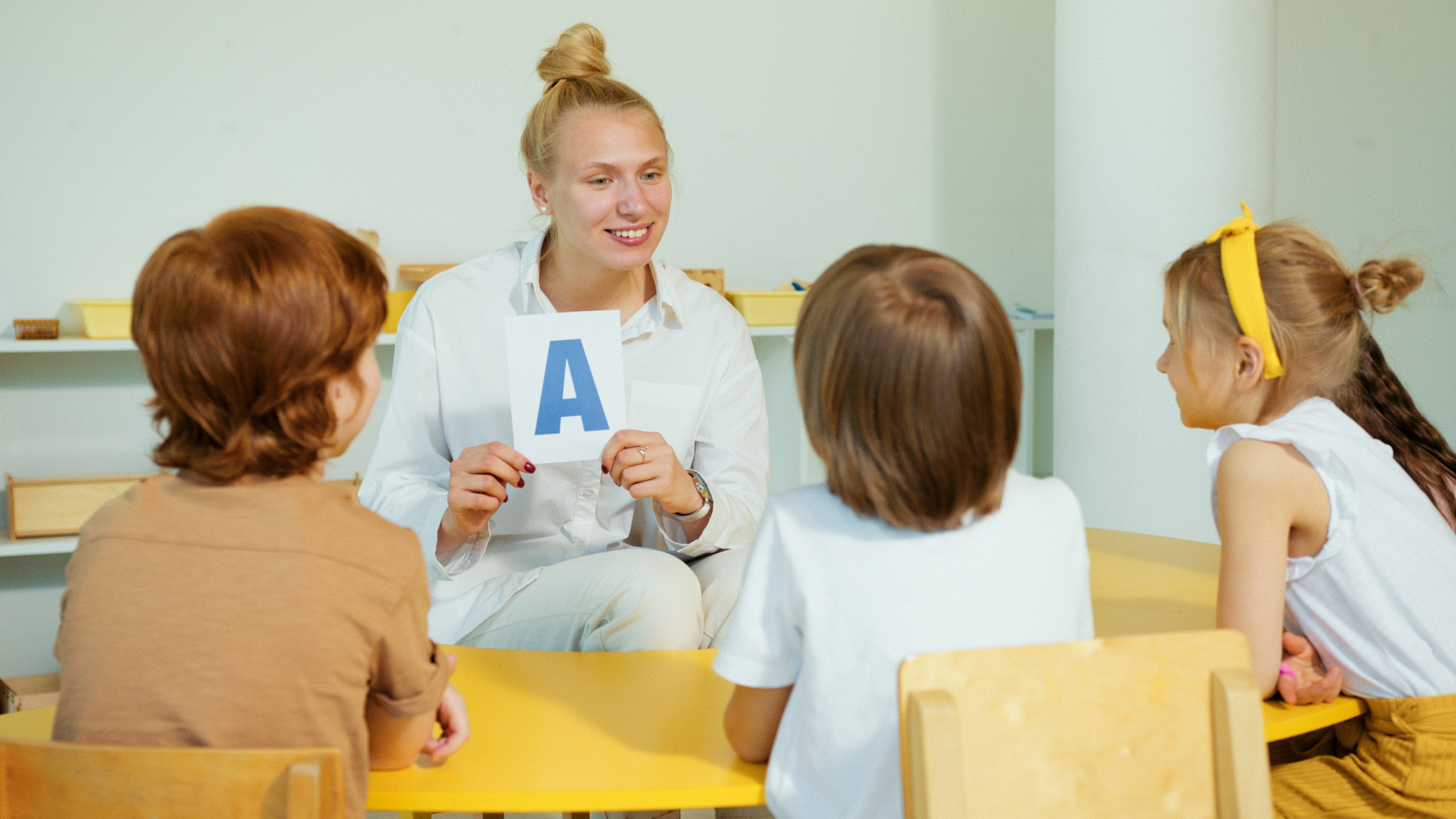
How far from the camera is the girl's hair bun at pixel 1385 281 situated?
136 cm

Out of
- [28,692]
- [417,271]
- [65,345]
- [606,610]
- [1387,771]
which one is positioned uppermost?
[417,271]

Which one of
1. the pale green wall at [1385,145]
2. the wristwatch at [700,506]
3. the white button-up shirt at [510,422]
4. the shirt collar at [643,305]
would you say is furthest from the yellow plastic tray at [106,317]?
the pale green wall at [1385,145]

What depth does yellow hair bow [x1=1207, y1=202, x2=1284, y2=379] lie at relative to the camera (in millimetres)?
1395

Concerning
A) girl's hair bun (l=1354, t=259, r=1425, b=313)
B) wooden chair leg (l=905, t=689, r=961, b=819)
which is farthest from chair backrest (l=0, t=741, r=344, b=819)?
girl's hair bun (l=1354, t=259, r=1425, b=313)

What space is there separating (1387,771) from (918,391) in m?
0.81

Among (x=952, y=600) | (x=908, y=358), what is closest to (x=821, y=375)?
(x=908, y=358)

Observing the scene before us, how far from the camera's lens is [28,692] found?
293cm

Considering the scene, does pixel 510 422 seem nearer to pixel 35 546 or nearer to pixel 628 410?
pixel 628 410

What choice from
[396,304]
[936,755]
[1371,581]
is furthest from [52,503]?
[1371,581]

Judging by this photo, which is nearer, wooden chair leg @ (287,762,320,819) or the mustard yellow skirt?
wooden chair leg @ (287,762,320,819)

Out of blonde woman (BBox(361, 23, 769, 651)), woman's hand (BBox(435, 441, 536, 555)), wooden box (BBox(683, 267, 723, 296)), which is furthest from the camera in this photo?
wooden box (BBox(683, 267, 723, 296))

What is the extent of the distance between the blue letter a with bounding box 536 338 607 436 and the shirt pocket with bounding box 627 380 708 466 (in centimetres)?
39

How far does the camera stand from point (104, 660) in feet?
3.05

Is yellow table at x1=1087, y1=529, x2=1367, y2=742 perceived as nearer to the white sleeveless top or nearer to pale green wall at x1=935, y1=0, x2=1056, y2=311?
the white sleeveless top
